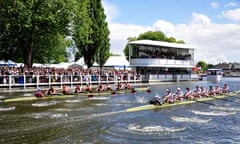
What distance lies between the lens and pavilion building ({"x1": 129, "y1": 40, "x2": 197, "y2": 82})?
60.2 metres

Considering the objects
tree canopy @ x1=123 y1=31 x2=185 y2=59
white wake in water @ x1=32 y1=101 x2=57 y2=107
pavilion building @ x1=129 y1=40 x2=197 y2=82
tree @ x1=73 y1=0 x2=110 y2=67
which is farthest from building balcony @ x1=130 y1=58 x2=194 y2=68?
tree canopy @ x1=123 y1=31 x2=185 y2=59

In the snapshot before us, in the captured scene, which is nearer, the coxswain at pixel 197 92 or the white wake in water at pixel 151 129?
the white wake in water at pixel 151 129

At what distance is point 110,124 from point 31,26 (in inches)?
982

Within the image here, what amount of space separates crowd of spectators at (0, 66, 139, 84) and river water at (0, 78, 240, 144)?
10.9m

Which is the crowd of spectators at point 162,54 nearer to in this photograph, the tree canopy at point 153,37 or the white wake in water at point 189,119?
the tree canopy at point 153,37

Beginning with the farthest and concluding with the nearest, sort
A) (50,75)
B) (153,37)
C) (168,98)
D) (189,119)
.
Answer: (153,37) < (50,75) < (168,98) < (189,119)

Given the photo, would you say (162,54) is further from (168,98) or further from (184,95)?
(168,98)

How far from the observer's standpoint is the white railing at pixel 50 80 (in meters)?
37.8

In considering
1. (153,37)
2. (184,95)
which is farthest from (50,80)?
(153,37)

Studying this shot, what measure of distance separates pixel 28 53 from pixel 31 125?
91.6 feet

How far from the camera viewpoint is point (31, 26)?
41469 mm

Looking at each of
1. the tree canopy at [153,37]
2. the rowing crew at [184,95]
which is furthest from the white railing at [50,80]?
the tree canopy at [153,37]

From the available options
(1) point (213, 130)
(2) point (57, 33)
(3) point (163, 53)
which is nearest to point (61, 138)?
(1) point (213, 130)

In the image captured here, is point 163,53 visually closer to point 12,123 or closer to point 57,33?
point 57,33
